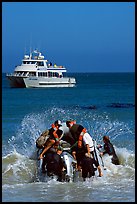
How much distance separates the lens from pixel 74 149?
11578mm

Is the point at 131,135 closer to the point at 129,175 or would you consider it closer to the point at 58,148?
A: the point at 129,175

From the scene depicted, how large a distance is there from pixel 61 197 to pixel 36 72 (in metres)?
48.5

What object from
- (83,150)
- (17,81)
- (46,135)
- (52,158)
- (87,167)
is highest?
(17,81)

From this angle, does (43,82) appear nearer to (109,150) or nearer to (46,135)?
(109,150)

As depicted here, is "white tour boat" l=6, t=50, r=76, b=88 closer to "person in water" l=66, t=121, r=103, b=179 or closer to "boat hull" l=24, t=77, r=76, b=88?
"boat hull" l=24, t=77, r=76, b=88

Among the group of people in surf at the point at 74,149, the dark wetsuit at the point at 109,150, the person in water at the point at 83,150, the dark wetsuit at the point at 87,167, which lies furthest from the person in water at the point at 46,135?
the dark wetsuit at the point at 109,150

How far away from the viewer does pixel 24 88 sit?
2395 inches

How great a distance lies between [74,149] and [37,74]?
155 feet

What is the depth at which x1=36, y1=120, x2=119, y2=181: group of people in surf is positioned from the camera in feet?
35.7

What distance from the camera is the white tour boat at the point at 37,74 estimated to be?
5850cm

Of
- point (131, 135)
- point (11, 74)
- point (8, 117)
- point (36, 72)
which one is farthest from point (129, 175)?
point (11, 74)

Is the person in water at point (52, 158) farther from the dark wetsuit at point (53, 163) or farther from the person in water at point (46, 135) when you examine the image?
the person in water at point (46, 135)

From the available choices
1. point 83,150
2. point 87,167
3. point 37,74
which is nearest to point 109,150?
point 83,150

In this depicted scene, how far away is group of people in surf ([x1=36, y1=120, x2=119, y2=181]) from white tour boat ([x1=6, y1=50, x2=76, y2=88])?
152 ft
